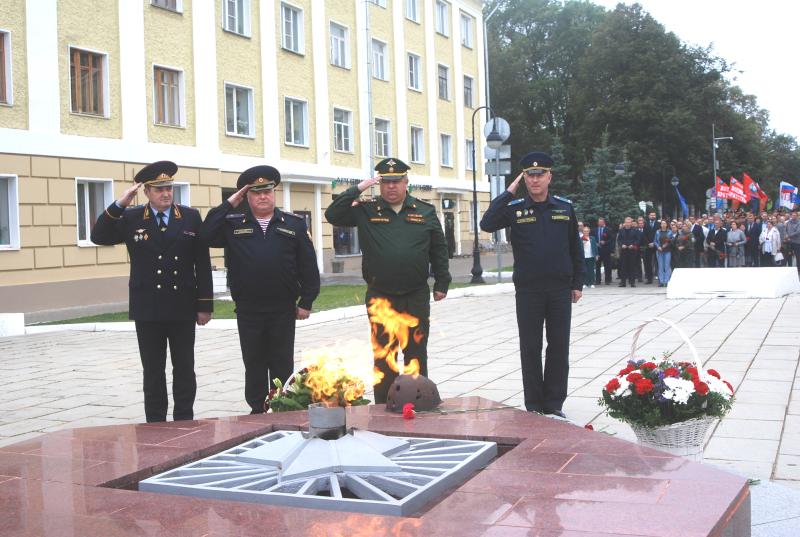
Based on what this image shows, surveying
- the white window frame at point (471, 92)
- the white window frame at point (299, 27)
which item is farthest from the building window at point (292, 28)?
the white window frame at point (471, 92)

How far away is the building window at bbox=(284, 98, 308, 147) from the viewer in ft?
88.5

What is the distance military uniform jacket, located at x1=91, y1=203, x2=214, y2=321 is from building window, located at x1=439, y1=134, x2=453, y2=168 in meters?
31.9

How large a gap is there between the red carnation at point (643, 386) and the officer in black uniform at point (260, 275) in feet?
7.76

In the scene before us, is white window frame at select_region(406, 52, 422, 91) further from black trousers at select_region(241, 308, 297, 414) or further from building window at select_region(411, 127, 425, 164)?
black trousers at select_region(241, 308, 297, 414)

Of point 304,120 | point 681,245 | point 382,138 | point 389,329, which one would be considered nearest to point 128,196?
point 389,329

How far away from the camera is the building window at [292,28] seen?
2684cm

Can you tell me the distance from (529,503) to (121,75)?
19.1 metres

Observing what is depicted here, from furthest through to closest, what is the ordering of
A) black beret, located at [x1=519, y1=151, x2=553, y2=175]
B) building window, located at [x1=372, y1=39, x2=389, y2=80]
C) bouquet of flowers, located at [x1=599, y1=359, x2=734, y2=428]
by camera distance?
building window, located at [x1=372, y1=39, x2=389, y2=80] → black beret, located at [x1=519, y1=151, x2=553, y2=175] → bouquet of flowers, located at [x1=599, y1=359, x2=734, y2=428]

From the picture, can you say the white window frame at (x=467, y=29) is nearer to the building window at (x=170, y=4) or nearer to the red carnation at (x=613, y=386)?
the building window at (x=170, y=4)

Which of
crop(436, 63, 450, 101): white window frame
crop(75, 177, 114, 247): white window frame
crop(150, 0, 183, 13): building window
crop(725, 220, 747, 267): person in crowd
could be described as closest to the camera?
crop(75, 177, 114, 247): white window frame

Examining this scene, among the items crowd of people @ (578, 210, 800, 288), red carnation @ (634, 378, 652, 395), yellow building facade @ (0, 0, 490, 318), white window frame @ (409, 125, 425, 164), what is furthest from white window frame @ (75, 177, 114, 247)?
white window frame @ (409, 125, 425, 164)

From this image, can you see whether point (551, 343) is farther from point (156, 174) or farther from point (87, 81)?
point (87, 81)

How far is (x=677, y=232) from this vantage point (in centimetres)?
2191

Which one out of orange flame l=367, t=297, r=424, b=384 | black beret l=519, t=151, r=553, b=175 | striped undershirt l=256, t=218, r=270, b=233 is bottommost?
orange flame l=367, t=297, r=424, b=384
